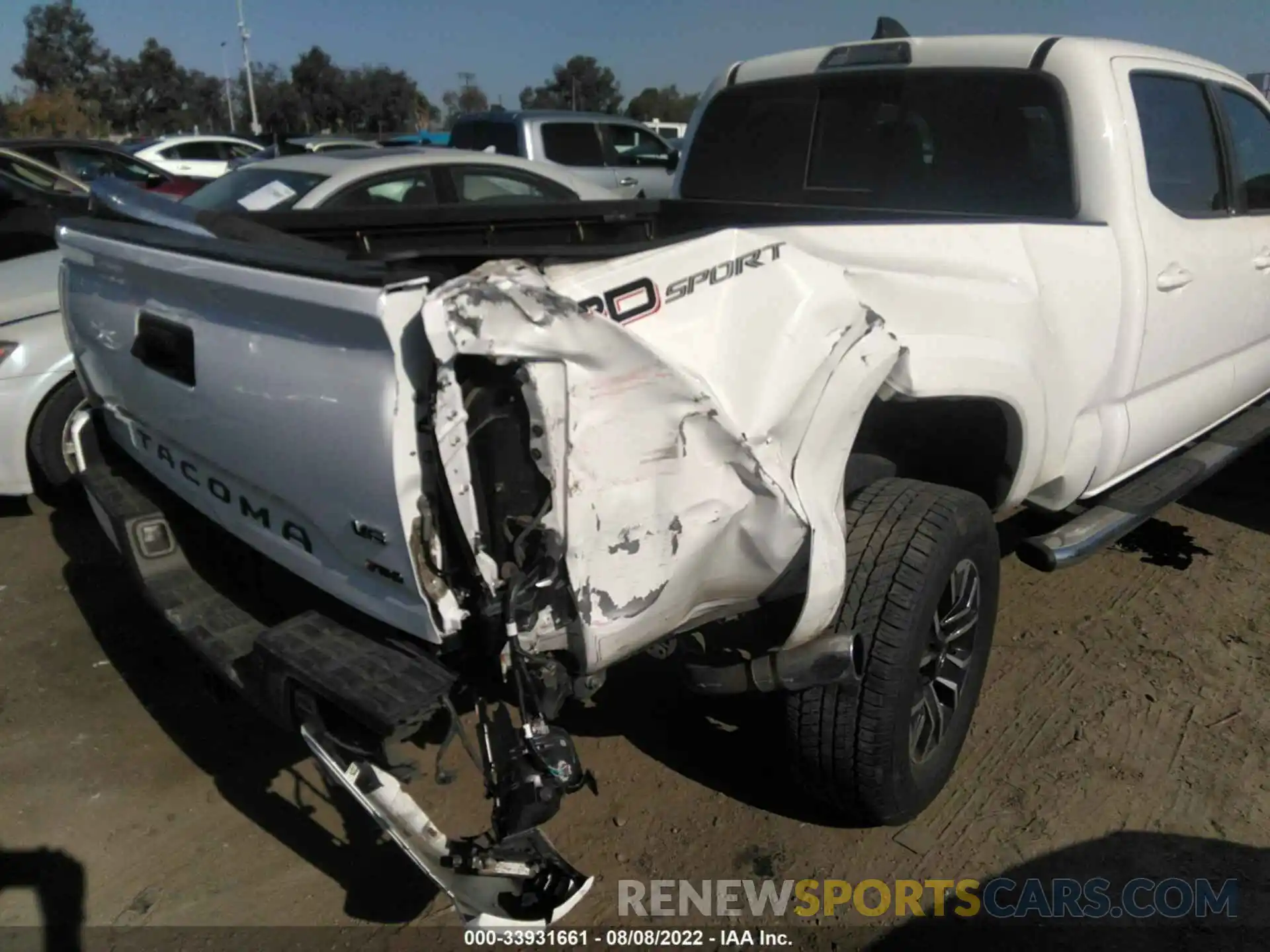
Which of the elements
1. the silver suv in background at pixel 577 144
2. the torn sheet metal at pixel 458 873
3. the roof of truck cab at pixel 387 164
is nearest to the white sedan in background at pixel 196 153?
the silver suv in background at pixel 577 144

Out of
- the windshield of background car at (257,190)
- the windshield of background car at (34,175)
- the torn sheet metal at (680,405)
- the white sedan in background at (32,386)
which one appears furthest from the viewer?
the windshield of background car at (34,175)

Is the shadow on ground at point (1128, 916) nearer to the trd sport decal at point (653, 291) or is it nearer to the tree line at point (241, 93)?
the trd sport decal at point (653, 291)

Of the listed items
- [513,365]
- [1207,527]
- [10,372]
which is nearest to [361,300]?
[513,365]

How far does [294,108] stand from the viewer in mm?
64562

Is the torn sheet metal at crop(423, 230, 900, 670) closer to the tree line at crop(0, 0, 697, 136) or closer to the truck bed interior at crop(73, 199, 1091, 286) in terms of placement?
the truck bed interior at crop(73, 199, 1091, 286)

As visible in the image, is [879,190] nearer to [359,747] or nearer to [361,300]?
[361,300]

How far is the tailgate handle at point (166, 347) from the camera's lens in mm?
2443

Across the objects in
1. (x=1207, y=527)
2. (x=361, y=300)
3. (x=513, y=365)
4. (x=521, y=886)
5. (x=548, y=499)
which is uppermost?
(x=361, y=300)

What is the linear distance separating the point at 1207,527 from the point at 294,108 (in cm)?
6877

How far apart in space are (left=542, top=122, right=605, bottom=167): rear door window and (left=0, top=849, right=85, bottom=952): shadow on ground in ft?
35.1

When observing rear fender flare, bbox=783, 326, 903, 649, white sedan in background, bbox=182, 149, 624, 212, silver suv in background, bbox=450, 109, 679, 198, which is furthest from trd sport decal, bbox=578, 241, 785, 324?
silver suv in background, bbox=450, 109, 679, 198

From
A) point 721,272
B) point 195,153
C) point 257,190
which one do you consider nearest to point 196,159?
point 195,153

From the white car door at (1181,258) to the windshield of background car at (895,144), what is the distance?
281 millimetres

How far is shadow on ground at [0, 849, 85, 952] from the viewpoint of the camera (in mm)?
2518
